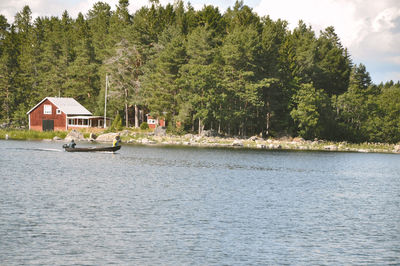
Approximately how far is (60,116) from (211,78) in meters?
36.5

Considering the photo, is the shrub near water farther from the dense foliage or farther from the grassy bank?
the dense foliage

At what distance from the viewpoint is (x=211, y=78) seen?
8206cm

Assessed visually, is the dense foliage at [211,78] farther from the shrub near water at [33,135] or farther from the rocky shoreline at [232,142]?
the shrub near water at [33,135]

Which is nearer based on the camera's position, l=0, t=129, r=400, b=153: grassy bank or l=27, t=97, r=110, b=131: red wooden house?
l=0, t=129, r=400, b=153: grassy bank

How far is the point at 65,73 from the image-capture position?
4427 inches

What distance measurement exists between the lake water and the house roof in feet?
171

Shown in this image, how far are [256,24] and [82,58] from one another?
3925cm

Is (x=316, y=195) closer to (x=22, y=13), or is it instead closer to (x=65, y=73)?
(x=65, y=73)

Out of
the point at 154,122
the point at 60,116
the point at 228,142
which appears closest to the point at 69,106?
the point at 60,116

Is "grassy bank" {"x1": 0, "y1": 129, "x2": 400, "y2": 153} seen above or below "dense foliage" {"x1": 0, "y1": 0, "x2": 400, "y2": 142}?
below

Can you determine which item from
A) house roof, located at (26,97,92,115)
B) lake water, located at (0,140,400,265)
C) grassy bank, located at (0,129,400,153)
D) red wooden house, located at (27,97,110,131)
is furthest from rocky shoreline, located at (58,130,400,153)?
lake water, located at (0,140,400,265)

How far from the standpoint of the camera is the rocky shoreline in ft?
270

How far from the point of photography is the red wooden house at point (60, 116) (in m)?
99.4

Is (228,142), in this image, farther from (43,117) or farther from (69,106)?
(43,117)
